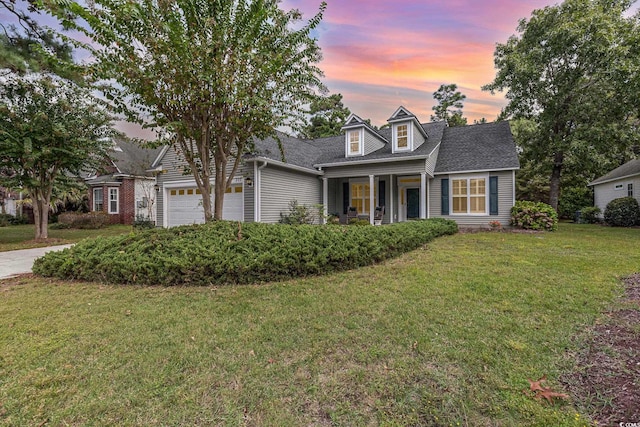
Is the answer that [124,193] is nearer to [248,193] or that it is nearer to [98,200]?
[98,200]

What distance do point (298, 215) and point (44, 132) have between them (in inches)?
356

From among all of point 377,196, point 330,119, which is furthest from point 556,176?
point 330,119

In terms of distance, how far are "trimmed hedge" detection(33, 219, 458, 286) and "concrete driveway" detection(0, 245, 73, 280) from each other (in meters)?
0.92

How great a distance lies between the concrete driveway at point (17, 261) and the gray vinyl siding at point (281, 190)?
6.32 metres

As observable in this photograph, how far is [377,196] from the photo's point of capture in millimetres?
14688

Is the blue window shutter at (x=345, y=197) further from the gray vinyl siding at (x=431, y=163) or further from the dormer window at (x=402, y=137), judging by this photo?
the gray vinyl siding at (x=431, y=163)

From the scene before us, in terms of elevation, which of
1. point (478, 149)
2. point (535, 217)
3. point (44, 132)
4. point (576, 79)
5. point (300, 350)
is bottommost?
point (300, 350)

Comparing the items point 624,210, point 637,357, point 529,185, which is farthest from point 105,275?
point 529,185

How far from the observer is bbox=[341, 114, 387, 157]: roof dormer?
1345 centimetres

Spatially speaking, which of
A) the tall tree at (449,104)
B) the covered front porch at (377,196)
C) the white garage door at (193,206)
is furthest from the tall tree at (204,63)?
the tall tree at (449,104)

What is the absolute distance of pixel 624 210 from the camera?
14.4 m

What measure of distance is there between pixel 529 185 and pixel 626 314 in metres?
20.2

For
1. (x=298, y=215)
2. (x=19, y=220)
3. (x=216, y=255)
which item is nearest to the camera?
(x=216, y=255)

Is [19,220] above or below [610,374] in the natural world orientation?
above
